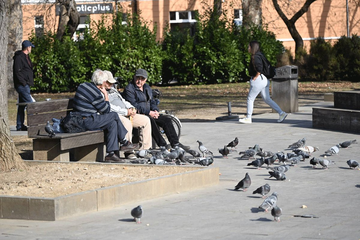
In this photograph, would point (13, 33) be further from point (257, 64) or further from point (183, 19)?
point (183, 19)

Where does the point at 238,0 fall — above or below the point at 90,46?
above

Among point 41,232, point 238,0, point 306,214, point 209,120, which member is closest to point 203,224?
point 306,214

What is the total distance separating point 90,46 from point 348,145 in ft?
55.6

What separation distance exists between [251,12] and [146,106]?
19.6 m

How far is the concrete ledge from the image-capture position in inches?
257

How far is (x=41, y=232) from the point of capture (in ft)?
19.9

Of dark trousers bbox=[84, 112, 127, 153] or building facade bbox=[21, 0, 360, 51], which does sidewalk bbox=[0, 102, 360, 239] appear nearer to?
dark trousers bbox=[84, 112, 127, 153]

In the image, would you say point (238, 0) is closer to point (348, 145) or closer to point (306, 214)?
point (348, 145)

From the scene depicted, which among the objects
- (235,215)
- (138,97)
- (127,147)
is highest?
(138,97)

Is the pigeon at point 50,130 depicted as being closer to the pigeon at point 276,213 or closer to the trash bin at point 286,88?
the pigeon at point 276,213

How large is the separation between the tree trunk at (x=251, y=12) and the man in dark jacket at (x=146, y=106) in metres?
19.0

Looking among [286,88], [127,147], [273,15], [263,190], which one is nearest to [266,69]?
[286,88]

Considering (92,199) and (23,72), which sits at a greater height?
(23,72)

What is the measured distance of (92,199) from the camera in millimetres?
6879
